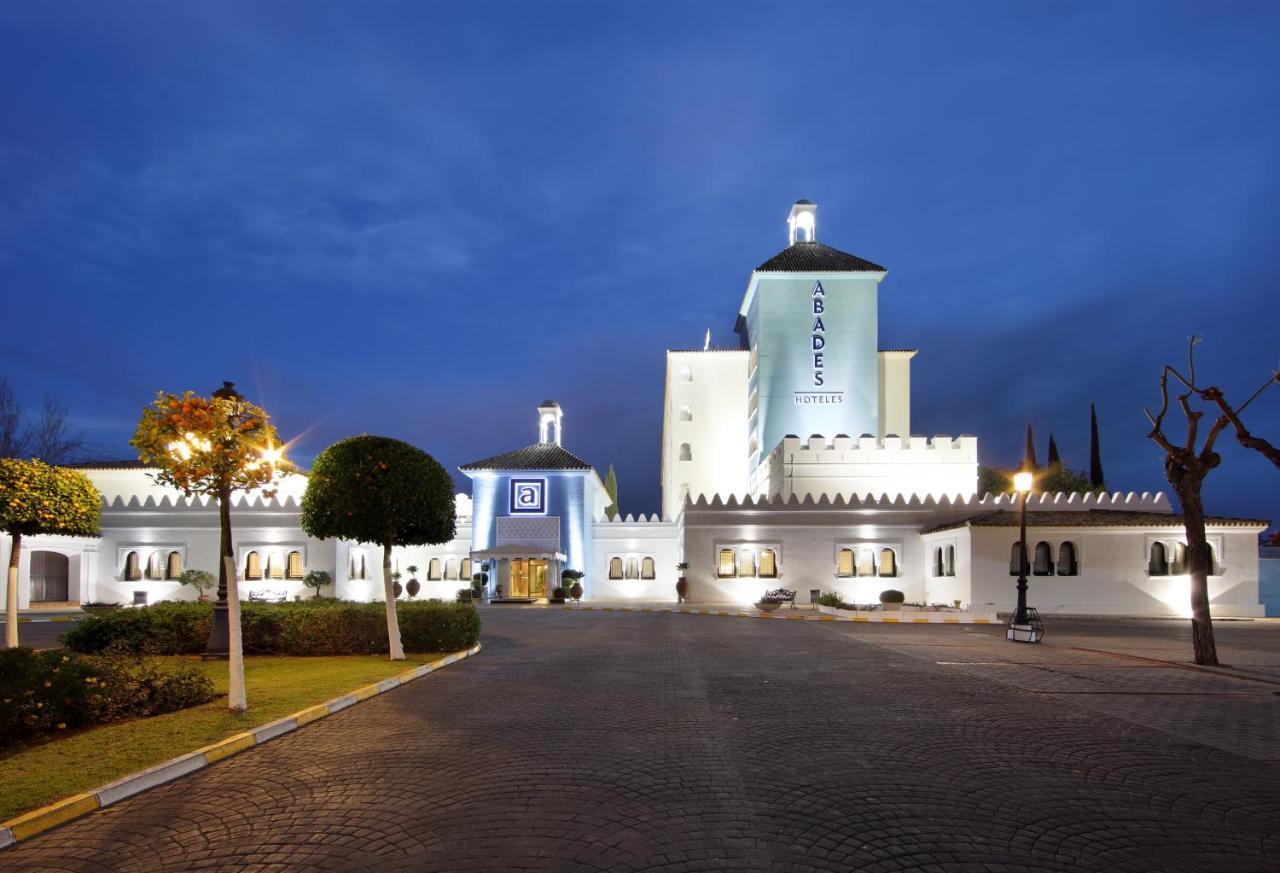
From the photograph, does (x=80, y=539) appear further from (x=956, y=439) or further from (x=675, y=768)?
(x=956, y=439)

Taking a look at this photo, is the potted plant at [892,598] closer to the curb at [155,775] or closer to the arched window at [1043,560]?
the arched window at [1043,560]

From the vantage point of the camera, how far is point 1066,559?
94.7 ft

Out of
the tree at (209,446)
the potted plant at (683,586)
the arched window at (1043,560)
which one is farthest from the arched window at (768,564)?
the tree at (209,446)

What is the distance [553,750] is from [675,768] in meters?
1.30

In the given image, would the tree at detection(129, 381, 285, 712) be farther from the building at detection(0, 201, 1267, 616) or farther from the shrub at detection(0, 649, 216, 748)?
the building at detection(0, 201, 1267, 616)

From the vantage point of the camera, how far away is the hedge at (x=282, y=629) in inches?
585

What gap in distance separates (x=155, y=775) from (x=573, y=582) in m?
31.4

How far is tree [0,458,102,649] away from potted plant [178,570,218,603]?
18748 millimetres

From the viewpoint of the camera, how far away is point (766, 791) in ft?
20.0

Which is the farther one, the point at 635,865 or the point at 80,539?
the point at 80,539

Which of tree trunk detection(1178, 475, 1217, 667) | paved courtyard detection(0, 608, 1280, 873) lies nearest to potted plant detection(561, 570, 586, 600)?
paved courtyard detection(0, 608, 1280, 873)

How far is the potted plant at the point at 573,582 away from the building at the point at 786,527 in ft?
2.43

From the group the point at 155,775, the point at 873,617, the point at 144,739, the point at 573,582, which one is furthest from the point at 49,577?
the point at 155,775

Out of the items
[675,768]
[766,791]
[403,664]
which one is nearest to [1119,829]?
[766,791]
